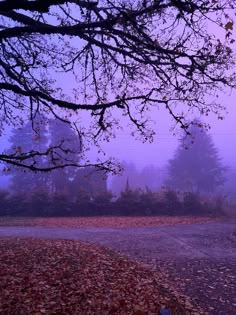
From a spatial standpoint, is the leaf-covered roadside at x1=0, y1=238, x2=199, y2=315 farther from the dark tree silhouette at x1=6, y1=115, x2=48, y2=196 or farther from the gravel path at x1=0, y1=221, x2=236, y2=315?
the dark tree silhouette at x1=6, y1=115, x2=48, y2=196

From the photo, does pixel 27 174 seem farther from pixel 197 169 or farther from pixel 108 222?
pixel 108 222

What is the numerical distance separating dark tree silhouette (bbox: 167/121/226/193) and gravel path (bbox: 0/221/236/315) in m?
34.4

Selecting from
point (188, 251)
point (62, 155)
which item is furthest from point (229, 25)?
point (62, 155)

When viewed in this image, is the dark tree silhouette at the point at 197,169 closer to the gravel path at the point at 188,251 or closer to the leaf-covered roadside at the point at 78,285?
the gravel path at the point at 188,251

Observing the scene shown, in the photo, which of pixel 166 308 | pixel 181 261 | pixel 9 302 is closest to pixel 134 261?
pixel 181 261

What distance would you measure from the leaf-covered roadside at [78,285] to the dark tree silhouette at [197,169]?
42.5 meters

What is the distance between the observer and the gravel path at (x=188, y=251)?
747 cm

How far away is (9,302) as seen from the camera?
6414mm

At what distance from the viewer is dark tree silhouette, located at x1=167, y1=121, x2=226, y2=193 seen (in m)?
51.2

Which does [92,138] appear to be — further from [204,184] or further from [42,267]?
[204,184]

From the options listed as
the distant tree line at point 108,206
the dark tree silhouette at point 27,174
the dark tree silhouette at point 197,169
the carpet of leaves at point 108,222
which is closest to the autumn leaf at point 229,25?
the carpet of leaves at point 108,222

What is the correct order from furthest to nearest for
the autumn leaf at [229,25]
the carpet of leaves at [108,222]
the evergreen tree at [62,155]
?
the evergreen tree at [62,155], the carpet of leaves at [108,222], the autumn leaf at [229,25]

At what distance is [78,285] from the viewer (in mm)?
7273

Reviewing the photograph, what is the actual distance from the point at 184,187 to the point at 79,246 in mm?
42235
